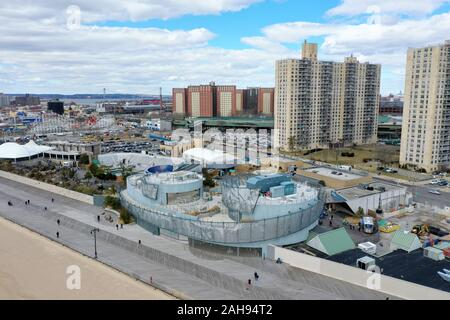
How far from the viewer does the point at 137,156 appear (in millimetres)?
42750

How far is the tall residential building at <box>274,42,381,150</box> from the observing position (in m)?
53.1

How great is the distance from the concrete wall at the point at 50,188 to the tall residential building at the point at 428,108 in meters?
32.7

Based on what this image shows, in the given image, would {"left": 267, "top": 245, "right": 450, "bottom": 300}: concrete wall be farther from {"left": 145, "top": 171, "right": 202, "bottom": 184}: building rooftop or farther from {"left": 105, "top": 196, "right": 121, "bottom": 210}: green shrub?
{"left": 105, "top": 196, "right": 121, "bottom": 210}: green shrub

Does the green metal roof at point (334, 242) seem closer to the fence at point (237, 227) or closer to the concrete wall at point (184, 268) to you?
the fence at point (237, 227)

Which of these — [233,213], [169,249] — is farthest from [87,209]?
[233,213]

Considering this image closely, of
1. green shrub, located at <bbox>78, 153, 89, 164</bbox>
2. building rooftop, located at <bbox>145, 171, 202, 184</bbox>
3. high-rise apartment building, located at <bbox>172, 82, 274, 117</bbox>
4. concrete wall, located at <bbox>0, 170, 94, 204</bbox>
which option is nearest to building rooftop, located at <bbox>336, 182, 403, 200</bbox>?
building rooftop, located at <bbox>145, 171, 202, 184</bbox>

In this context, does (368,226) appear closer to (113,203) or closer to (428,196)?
(428,196)

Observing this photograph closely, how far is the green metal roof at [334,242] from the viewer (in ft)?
59.7

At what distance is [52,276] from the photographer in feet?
57.0

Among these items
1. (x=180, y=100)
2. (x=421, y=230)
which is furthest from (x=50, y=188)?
(x=180, y=100)

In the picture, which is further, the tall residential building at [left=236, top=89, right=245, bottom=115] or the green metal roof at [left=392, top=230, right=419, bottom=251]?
the tall residential building at [left=236, top=89, right=245, bottom=115]

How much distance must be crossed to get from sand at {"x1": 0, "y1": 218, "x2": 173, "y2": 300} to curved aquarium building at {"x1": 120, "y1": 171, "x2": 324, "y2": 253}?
426 centimetres
